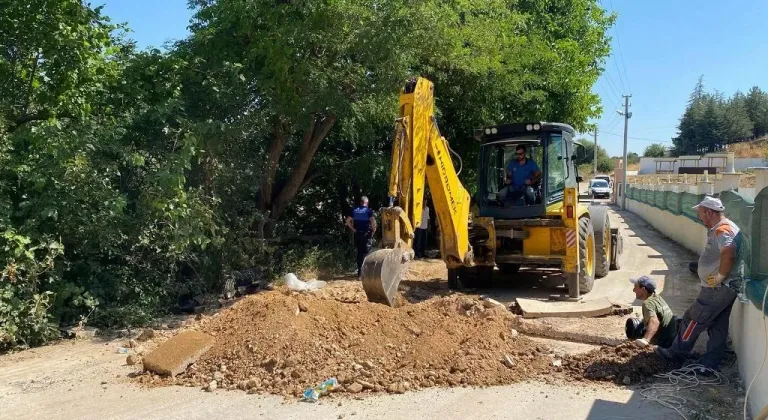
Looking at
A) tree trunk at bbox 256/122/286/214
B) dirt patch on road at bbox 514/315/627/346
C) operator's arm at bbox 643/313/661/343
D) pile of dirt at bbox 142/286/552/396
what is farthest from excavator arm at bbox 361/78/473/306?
tree trunk at bbox 256/122/286/214

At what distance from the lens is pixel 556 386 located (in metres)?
5.93

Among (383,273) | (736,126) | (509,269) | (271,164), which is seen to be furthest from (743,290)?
(736,126)

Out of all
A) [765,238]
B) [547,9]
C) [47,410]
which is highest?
[547,9]

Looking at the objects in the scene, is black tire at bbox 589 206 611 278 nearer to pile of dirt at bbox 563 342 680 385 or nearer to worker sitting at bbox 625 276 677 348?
worker sitting at bbox 625 276 677 348

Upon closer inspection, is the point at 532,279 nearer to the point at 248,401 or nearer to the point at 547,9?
the point at 248,401

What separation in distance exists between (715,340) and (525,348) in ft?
6.02

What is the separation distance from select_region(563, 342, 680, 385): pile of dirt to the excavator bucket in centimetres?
195

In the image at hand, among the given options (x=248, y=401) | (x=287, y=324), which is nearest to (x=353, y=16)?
(x=287, y=324)

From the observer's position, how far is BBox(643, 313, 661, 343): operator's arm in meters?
6.72

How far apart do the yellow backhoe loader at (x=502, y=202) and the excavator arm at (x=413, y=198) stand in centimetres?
1

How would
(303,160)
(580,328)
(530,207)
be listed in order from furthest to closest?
1. (303,160)
2. (530,207)
3. (580,328)

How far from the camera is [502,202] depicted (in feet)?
34.0

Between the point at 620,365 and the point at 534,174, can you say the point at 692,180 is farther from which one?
the point at 620,365

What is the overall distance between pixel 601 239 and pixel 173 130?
25.9 ft
